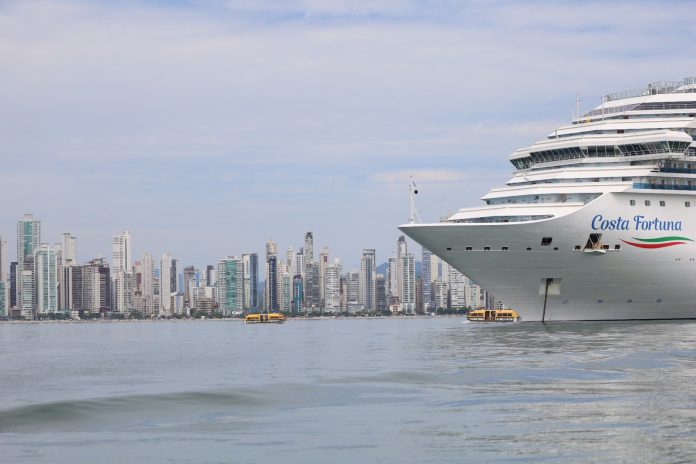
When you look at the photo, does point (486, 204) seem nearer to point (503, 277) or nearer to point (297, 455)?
point (503, 277)

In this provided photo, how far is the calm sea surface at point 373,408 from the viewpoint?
22.0 m

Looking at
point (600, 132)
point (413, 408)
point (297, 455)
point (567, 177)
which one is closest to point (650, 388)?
point (413, 408)

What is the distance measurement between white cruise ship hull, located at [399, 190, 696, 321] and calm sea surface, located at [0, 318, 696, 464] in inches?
470

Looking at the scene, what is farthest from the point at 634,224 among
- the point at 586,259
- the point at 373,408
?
the point at 373,408

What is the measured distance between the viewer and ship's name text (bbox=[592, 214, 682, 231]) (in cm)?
6000

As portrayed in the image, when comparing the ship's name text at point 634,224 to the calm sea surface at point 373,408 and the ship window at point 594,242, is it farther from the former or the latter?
the calm sea surface at point 373,408

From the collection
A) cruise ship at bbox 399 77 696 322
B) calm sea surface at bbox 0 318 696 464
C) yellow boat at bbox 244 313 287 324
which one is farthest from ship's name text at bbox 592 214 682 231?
yellow boat at bbox 244 313 287 324

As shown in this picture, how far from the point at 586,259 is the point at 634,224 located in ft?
11.5

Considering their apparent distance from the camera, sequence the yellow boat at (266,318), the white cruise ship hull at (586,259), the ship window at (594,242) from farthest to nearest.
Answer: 1. the yellow boat at (266,318)
2. the ship window at (594,242)
3. the white cruise ship hull at (586,259)

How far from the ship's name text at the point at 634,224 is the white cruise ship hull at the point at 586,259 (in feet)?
0.22

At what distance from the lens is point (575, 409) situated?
89.1ft

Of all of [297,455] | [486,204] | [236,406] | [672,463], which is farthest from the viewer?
[486,204]

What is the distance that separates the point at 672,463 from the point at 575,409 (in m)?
7.09

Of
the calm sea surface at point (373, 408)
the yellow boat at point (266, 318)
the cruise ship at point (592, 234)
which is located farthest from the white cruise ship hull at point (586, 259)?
the yellow boat at point (266, 318)
